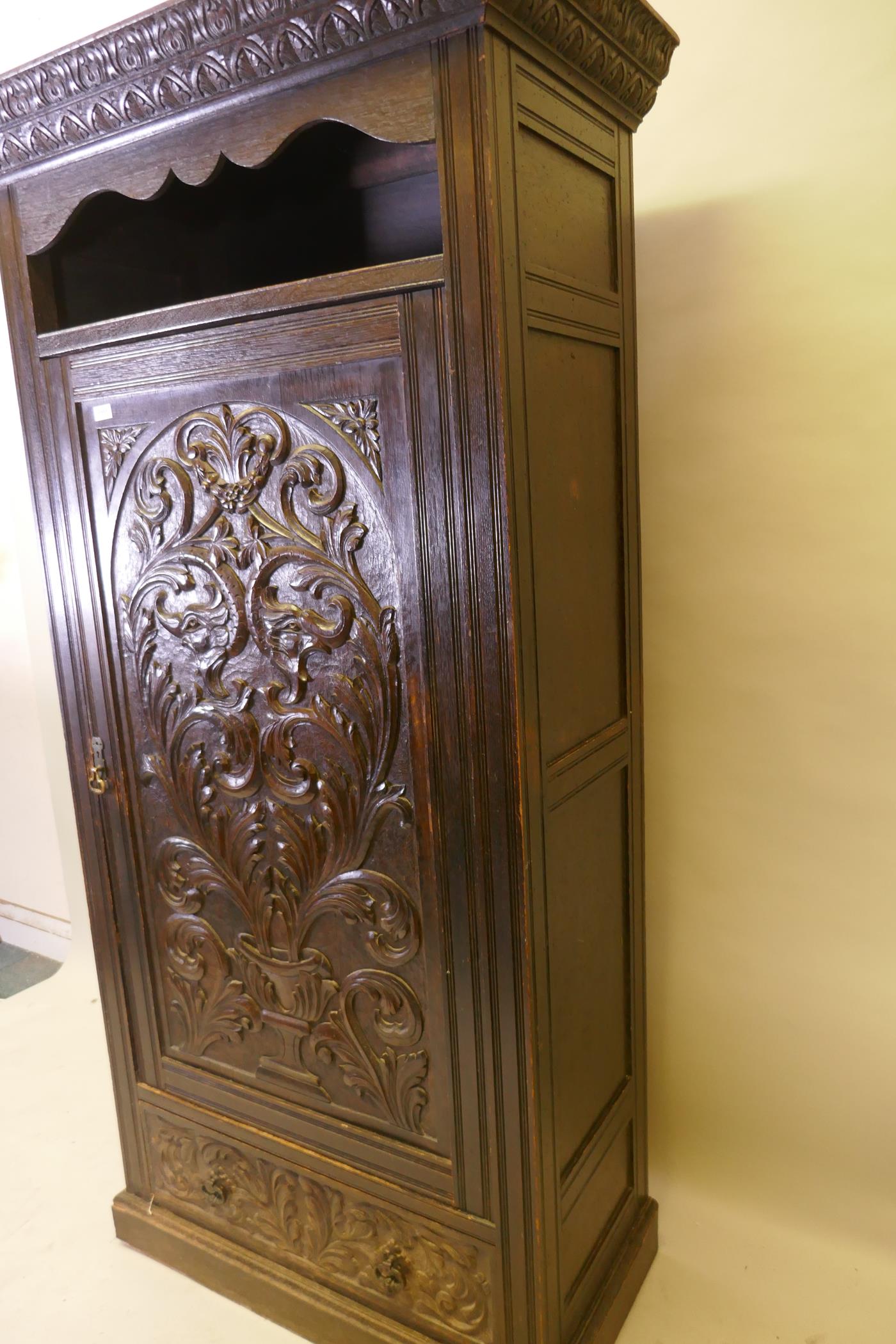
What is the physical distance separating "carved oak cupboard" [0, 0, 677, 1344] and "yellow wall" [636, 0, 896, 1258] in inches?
7.5

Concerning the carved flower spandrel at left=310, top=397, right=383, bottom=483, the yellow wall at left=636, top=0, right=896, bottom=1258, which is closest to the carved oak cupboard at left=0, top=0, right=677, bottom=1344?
the carved flower spandrel at left=310, top=397, right=383, bottom=483

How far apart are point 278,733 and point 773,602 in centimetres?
89

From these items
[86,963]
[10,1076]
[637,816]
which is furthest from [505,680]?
[86,963]

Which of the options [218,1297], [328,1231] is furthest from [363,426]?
[218,1297]

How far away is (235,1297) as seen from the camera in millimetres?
1783

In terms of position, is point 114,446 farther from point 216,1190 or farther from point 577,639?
point 216,1190

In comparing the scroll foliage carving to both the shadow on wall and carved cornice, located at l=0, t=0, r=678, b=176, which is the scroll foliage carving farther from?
the shadow on wall

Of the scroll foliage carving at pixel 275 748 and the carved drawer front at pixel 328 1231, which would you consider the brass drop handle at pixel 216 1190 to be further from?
the scroll foliage carving at pixel 275 748

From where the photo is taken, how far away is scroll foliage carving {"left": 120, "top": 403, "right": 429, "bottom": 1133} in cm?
Answer: 144

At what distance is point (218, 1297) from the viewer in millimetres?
1795

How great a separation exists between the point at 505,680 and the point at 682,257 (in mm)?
904

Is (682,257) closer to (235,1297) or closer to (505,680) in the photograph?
(505,680)

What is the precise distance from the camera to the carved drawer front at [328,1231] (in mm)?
1542

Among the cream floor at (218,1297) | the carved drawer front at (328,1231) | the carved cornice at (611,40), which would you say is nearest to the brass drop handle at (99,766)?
the carved drawer front at (328,1231)
